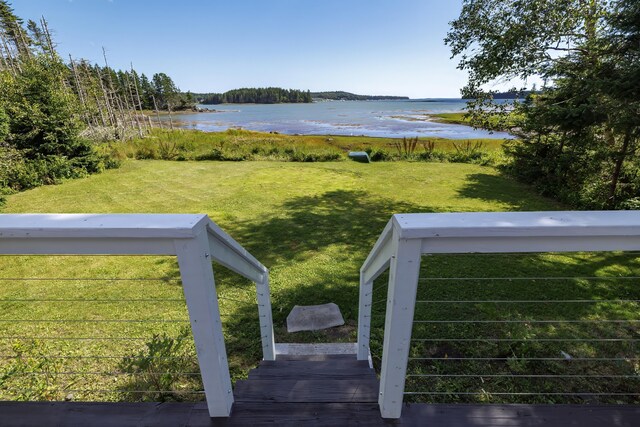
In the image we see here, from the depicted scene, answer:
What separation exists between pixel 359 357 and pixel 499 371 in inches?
51.2

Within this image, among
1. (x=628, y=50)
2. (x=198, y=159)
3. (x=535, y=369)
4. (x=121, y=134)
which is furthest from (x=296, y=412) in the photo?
(x=121, y=134)

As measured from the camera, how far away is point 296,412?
1436mm

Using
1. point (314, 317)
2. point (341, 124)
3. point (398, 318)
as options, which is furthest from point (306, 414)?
point (341, 124)

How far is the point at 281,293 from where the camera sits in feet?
14.0

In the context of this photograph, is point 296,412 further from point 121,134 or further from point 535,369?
point 121,134

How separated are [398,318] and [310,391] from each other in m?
0.82

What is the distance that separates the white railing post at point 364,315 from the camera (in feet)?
7.48

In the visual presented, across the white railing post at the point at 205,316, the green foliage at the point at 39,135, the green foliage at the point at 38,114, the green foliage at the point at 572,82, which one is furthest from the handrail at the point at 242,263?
the green foliage at the point at 38,114

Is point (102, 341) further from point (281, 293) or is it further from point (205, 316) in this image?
point (205, 316)

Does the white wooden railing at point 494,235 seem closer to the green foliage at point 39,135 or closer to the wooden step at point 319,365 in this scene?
the wooden step at point 319,365

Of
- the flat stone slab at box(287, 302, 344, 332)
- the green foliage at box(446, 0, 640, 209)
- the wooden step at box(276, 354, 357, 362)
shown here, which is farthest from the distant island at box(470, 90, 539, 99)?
the wooden step at box(276, 354, 357, 362)

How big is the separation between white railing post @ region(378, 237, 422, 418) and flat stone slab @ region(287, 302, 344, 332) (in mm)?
2241

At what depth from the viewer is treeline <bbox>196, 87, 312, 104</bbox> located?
132875mm

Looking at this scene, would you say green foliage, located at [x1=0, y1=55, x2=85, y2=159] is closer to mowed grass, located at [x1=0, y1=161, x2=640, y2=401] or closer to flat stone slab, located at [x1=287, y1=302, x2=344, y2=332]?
mowed grass, located at [x1=0, y1=161, x2=640, y2=401]
